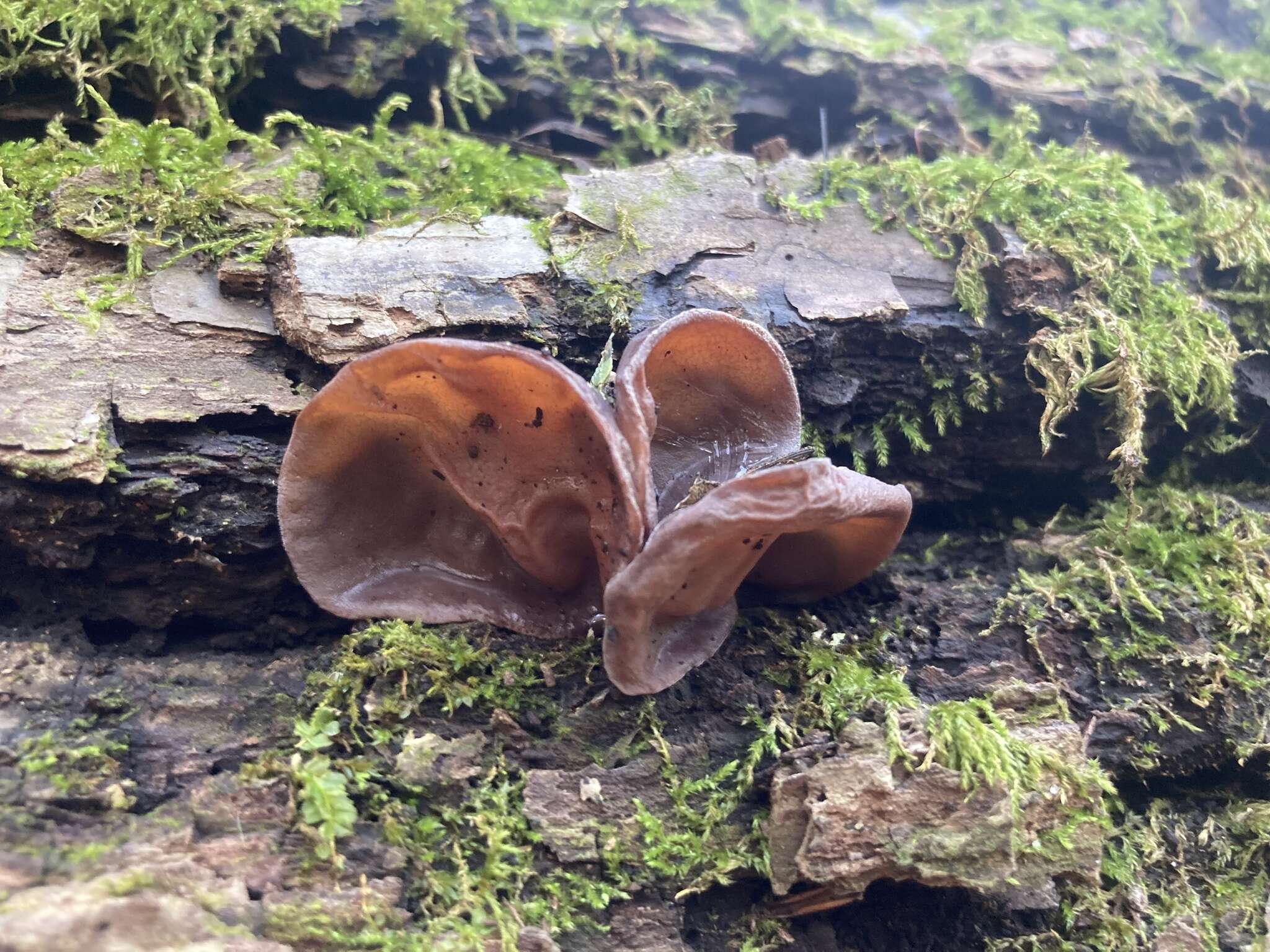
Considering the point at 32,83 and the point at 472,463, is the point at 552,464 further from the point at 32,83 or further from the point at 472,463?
the point at 32,83

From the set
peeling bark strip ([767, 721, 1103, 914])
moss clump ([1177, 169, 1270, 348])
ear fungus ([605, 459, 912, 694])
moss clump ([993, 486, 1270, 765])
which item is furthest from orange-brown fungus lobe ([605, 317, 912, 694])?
moss clump ([1177, 169, 1270, 348])

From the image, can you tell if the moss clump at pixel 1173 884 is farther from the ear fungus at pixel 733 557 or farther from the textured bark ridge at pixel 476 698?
the ear fungus at pixel 733 557

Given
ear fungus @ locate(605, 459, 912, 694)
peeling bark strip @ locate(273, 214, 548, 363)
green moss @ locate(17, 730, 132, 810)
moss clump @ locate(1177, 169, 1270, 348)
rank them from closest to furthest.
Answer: green moss @ locate(17, 730, 132, 810)
ear fungus @ locate(605, 459, 912, 694)
peeling bark strip @ locate(273, 214, 548, 363)
moss clump @ locate(1177, 169, 1270, 348)

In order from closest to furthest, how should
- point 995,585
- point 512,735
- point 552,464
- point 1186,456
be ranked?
point 512,735, point 552,464, point 995,585, point 1186,456

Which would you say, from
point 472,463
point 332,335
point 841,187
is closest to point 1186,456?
point 841,187

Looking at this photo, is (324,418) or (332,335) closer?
(324,418)

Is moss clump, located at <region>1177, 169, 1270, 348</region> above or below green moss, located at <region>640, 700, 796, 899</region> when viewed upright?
above

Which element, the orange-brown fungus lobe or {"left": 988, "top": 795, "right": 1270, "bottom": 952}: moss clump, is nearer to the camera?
the orange-brown fungus lobe

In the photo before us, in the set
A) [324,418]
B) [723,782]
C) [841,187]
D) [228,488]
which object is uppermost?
[841,187]

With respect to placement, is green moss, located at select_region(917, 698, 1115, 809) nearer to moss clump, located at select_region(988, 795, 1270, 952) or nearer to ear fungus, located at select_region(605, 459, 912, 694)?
moss clump, located at select_region(988, 795, 1270, 952)
